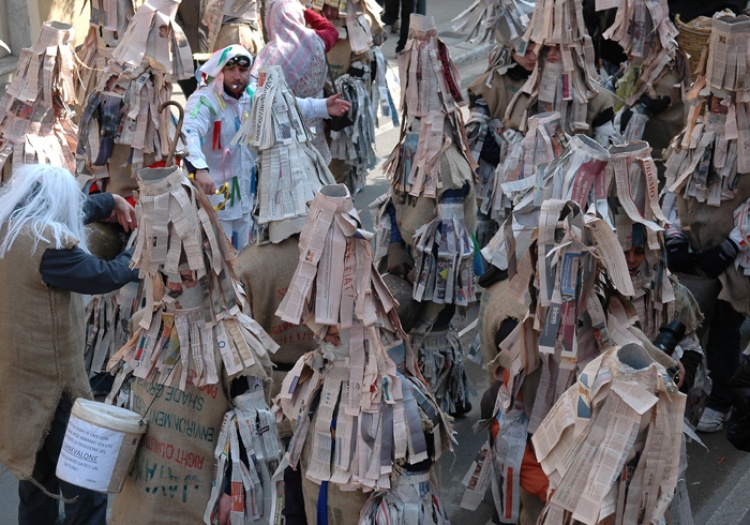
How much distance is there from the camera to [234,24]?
7.47 meters

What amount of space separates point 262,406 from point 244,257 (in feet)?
2.92

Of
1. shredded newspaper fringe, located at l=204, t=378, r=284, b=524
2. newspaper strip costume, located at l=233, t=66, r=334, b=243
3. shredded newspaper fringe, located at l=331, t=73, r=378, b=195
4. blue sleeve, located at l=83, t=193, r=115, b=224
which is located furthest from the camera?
shredded newspaper fringe, located at l=331, t=73, r=378, b=195

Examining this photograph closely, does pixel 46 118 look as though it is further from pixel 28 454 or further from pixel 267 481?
pixel 267 481

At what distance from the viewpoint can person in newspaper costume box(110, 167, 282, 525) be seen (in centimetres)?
432

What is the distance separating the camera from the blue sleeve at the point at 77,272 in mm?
4801

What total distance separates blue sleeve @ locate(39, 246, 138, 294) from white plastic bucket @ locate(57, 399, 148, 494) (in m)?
0.68

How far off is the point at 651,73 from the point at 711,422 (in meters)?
2.64

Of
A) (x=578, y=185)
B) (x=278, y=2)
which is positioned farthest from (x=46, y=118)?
(x=578, y=185)

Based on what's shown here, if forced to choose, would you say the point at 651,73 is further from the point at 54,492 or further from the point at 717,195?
the point at 54,492

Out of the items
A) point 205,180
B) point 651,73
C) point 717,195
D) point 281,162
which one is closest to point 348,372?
point 281,162

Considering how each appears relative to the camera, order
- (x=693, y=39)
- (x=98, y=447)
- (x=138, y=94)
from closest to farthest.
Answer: (x=98, y=447) < (x=138, y=94) < (x=693, y=39)

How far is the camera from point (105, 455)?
426 centimetres

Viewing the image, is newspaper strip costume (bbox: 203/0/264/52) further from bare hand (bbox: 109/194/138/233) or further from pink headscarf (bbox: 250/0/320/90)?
bare hand (bbox: 109/194/138/233)

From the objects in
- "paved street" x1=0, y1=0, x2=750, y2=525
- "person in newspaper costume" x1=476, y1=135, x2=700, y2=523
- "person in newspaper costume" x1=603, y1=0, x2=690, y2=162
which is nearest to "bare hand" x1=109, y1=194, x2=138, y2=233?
"paved street" x1=0, y1=0, x2=750, y2=525
